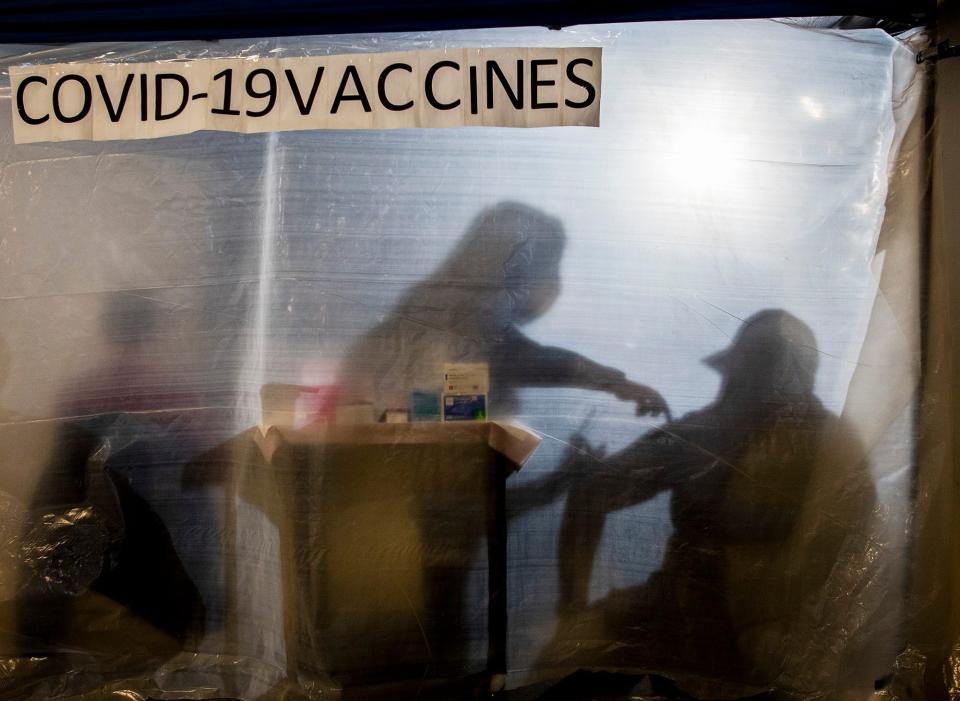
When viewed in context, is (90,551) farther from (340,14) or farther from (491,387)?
(340,14)

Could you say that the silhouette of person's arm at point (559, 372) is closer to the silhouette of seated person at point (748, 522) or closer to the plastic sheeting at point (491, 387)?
the plastic sheeting at point (491, 387)

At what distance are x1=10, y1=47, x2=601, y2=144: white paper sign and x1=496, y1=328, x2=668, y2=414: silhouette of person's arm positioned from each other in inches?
25.0

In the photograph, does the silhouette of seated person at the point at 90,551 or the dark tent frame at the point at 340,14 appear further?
the silhouette of seated person at the point at 90,551

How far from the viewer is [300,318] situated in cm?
184

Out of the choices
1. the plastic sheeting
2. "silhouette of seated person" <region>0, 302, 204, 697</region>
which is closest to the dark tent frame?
the plastic sheeting

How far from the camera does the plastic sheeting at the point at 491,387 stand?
71.7 inches

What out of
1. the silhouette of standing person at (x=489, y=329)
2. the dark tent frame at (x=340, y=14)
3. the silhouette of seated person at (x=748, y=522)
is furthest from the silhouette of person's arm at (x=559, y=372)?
the dark tent frame at (x=340, y=14)

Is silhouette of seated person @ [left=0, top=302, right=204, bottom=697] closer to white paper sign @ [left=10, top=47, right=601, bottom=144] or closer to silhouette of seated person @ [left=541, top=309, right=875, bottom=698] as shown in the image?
white paper sign @ [left=10, top=47, right=601, bottom=144]

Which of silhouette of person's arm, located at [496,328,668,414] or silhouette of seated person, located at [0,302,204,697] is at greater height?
silhouette of person's arm, located at [496,328,668,414]

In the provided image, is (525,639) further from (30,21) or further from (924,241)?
(30,21)

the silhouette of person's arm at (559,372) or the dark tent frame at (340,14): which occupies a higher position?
the dark tent frame at (340,14)

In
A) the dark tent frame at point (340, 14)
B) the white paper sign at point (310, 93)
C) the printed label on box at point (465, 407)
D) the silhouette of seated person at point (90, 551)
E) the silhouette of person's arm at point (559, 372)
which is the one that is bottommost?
the silhouette of seated person at point (90, 551)

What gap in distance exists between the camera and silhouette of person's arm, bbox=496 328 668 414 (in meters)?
1.83

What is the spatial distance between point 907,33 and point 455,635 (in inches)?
86.6
